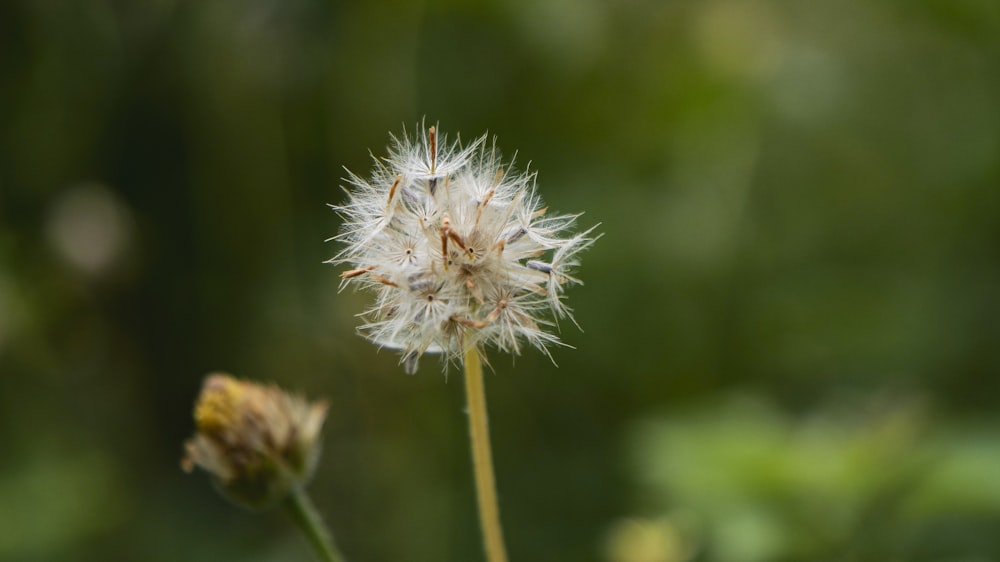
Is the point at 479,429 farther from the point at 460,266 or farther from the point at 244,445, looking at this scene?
the point at 244,445

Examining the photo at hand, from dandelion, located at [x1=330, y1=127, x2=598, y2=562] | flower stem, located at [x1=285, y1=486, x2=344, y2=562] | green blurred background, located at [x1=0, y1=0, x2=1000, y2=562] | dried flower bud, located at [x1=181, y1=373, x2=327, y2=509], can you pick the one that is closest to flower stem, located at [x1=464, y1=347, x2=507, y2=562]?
dandelion, located at [x1=330, y1=127, x2=598, y2=562]

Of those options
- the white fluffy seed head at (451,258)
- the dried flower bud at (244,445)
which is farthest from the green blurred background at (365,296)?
the white fluffy seed head at (451,258)

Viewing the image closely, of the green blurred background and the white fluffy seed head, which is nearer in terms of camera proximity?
the white fluffy seed head

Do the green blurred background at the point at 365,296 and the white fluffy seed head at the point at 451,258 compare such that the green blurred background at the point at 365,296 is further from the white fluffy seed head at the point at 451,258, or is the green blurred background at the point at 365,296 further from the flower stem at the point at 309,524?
the white fluffy seed head at the point at 451,258

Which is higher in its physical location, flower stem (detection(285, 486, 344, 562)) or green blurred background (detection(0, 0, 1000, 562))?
green blurred background (detection(0, 0, 1000, 562))

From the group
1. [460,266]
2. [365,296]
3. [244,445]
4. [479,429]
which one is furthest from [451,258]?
[365,296]

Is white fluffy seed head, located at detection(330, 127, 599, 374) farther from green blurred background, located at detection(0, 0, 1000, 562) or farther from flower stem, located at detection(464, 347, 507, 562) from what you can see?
green blurred background, located at detection(0, 0, 1000, 562)
